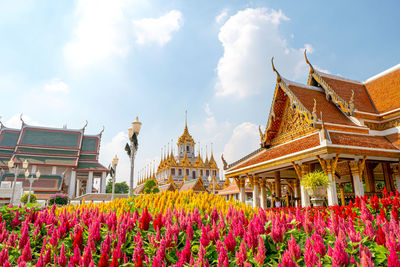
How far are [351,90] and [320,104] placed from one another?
2.77 metres

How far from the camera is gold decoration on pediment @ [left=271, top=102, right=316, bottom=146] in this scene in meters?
10.6

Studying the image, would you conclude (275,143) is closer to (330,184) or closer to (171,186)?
(330,184)

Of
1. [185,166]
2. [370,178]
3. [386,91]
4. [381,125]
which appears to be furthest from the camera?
[185,166]

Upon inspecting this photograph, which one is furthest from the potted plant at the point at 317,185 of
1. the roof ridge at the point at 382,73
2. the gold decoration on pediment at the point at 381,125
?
the roof ridge at the point at 382,73

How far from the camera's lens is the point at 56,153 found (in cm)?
3659

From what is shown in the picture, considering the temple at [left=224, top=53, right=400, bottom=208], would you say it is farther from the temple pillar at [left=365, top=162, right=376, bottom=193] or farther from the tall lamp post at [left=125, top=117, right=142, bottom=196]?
the tall lamp post at [left=125, top=117, right=142, bottom=196]

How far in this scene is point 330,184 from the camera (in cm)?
784

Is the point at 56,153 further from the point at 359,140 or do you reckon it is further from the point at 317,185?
the point at 359,140

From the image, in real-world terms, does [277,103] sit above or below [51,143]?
below

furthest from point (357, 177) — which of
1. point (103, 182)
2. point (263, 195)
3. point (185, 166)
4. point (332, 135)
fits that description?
point (185, 166)

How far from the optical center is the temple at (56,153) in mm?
34125

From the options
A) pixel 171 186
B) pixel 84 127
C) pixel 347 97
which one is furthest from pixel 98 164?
pixel 347 97

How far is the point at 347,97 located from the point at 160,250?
1233 centimetres

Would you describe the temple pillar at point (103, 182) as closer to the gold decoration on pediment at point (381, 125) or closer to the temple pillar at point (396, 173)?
the gold decoration on pediment at point (381, 125)
